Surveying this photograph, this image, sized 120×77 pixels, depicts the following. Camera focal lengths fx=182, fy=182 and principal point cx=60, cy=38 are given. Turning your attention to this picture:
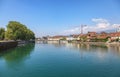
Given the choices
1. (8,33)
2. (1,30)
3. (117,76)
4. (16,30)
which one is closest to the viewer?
(117,76)

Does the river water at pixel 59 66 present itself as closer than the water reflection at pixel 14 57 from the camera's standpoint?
Yes

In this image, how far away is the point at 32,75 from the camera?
59.8 ft

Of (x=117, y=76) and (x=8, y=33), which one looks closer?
(x=117, y=76)

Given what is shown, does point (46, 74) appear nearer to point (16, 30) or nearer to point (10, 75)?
point (10, 75)

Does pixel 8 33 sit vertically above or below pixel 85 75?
above

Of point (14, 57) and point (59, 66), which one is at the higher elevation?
point (14, 57)

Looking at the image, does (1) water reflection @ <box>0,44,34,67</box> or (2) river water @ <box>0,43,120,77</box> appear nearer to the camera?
(2) river water @ <box>0,43,120,77</box>

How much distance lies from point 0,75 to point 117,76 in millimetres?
11607

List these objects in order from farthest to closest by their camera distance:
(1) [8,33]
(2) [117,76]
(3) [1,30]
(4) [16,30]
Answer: (3) [1,30]
(4) [16,30]
(1) [8,33]
(2) [117,76]

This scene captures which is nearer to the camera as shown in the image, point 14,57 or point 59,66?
point 59,66

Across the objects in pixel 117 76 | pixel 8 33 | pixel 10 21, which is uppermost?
pixel 10 21

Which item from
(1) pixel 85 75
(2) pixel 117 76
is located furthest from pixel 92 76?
(2) pixel 117 76

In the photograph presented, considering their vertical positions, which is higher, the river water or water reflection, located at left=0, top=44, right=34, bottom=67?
water reflection, located at left=0, top=44, right=34, bottom=67

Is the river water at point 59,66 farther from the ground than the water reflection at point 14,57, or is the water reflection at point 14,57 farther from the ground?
the water reflection at point 14,57
